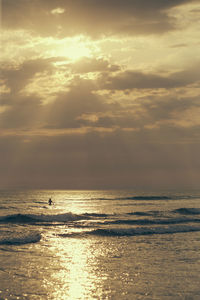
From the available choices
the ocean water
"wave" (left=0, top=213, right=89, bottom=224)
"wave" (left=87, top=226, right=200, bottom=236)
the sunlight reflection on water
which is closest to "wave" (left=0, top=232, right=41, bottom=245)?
the ocean water

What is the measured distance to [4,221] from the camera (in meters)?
46.2

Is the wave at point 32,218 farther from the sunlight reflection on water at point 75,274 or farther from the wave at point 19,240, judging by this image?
the sunlight reflection on water at point 75,274

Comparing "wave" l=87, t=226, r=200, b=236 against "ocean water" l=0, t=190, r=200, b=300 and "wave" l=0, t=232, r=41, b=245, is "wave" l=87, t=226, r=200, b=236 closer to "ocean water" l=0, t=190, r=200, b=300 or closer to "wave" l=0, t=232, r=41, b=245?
"ocean water" l=0, t=190, r=200, b=300

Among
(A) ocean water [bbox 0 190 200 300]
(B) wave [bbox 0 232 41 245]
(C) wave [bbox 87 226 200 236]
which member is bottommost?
(C) wave [bbox 87 226 200 236]

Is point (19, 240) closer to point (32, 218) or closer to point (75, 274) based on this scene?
point (75, 274)

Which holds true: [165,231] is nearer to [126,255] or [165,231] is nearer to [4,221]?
[126,255]

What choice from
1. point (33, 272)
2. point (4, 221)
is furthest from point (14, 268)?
point (4, 221)

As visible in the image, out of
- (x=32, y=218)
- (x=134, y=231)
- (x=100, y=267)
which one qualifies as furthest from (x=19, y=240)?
(x=32, y=218)

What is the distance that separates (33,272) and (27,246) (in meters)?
8.10

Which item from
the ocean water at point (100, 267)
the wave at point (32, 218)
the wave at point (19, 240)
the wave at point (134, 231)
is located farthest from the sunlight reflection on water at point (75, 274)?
the wave at point (32, 218)

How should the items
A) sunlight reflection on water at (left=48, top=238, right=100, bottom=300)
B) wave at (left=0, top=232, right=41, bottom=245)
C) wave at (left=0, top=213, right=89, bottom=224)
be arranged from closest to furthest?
1. sunlight reflection on water at (left=48, top=238, right=100, bottom=300)
2. wave at (left=0, top=232, right=41, bottom=245)
3. wave at (left=0, top=213, right=89, bottom=224)

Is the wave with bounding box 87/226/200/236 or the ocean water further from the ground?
the ocean water

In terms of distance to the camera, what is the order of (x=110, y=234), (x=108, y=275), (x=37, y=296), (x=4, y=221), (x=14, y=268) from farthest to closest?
1. (x=4, y=221)
2. (x=110, y=234)
3. (x=14, y=268)
4. (x=108, y=275)
5. (x=37, y=296)

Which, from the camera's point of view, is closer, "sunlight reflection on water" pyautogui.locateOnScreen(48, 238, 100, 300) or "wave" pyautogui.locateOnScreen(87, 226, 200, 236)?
"sunlight reflection on water" pyautogui.locateOnScreen(48, 238, 100, 300)
